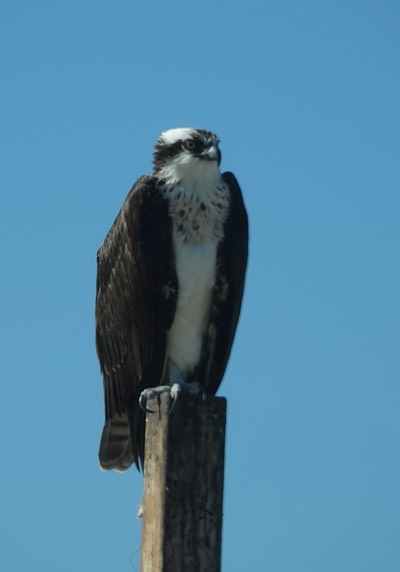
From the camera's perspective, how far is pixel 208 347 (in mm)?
6797

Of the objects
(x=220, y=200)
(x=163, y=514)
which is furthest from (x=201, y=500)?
(x=220, y=200)

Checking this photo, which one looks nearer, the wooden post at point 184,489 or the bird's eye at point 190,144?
the wooden post at point 184,489

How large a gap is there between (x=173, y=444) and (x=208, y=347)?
2327mm

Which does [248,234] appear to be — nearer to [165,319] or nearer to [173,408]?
[165,319]

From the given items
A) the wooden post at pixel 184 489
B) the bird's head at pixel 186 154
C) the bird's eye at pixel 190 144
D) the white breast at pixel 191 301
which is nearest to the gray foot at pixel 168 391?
the wooden post at pixel 184 489

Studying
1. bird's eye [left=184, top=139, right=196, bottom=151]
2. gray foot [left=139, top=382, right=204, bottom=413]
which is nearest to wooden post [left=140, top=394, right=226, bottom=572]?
gray foot [left=139, top=382, right=204, bottom=413]

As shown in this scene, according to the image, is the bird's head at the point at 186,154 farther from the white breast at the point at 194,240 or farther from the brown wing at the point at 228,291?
the brown wing at the point at 228,291

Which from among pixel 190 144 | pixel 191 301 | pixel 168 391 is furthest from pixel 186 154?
pixel 168 391

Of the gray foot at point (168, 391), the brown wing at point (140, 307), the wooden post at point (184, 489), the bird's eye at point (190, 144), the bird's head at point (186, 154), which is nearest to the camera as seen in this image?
the wooden post at point (184, 489)

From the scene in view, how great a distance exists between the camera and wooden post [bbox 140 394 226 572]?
4340 millimetres

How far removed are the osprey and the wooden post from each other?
1.80m

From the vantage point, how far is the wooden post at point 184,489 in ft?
14.2

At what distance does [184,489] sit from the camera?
14.5 ft

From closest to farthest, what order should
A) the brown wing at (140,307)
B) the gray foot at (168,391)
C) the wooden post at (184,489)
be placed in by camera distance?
the wooden post at (184,489) → the gray foot at (168,391) → the brown wing at (140,307)
